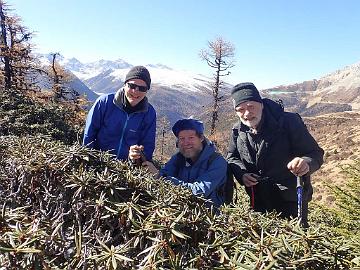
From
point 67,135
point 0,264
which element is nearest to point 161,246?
point 0,264

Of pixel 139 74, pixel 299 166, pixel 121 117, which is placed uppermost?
pixel 139 74

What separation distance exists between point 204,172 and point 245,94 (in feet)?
2.95

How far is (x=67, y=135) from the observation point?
53.0 feet

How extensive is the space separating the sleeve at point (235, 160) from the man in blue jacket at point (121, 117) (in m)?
0.97

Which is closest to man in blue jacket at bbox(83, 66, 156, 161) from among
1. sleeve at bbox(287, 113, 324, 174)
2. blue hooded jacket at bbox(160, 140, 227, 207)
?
blue hooded jacket at bbox(160, 140, 227, 207)

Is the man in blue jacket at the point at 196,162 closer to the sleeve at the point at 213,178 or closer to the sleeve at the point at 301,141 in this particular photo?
the sleeve at the point at 213,178

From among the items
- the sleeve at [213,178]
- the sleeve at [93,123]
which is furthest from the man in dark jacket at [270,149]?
the sleeve at [93,123]

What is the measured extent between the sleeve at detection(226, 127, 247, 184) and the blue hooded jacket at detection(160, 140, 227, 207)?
1.16 feet

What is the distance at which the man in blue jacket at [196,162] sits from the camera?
3420 millimetres

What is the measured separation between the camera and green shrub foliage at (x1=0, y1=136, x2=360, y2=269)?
1.34m

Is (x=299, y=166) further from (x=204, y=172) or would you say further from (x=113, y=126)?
(x=113, y=126)

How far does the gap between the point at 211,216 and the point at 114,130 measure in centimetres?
278

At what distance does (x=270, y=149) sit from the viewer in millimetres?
3713

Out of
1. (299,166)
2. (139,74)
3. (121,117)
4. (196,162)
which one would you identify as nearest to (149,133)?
(121,117)
